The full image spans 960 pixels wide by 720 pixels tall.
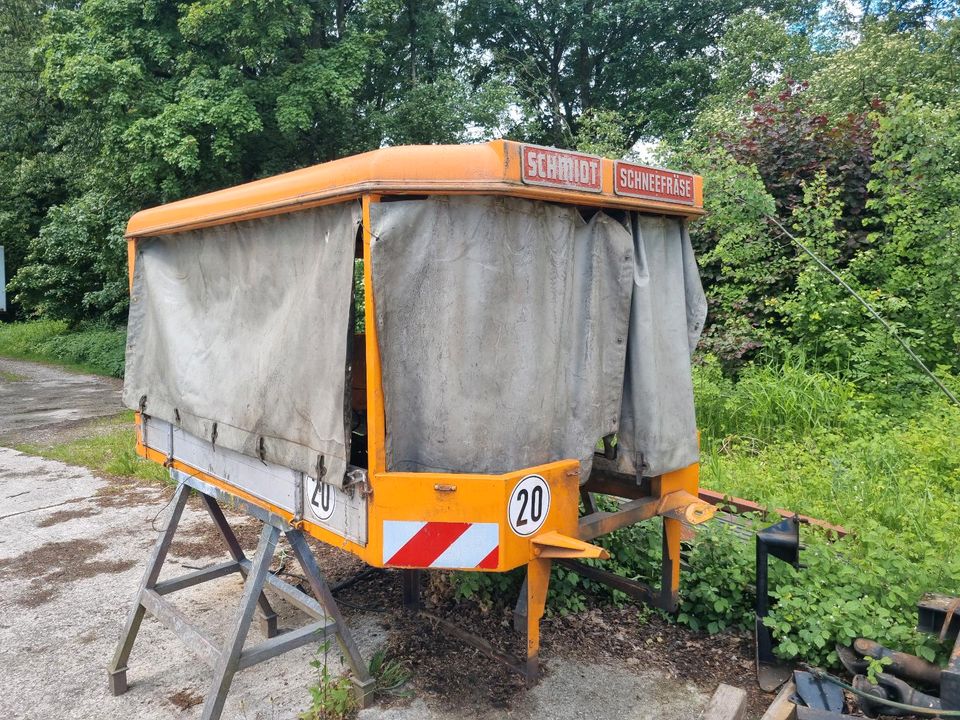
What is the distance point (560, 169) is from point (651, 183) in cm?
65

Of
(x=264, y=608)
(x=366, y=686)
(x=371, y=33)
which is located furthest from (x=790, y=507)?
(x=371, y=33)

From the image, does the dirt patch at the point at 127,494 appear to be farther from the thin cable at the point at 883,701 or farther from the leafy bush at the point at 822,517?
the thin cable at the point at 883,701

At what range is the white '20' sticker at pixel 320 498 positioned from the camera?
3.02m

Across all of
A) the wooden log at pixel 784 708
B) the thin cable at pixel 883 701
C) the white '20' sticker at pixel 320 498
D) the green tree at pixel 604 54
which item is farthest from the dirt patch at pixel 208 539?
the green tree at pixel 604 54

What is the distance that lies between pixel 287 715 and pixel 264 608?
869mm

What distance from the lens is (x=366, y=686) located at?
11.4 ft

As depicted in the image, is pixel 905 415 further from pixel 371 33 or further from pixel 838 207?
pixel 371 33

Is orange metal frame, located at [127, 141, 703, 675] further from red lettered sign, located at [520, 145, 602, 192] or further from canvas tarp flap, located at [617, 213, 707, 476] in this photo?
canvas tarp flap, located at [617, 213, 707, 476]

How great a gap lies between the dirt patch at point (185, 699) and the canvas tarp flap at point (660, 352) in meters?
2.46

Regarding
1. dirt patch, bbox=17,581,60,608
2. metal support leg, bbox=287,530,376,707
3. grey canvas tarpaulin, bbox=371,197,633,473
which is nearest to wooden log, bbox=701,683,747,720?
grey canvas tarpaulin, bbox=371,197,633,473

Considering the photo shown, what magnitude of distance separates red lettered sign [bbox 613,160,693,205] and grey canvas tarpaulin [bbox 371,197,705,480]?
0.15m

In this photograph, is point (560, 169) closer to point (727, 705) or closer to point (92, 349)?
point (727, 705)

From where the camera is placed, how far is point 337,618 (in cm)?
347

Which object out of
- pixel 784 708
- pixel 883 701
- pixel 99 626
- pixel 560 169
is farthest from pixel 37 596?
pixel 883 701
